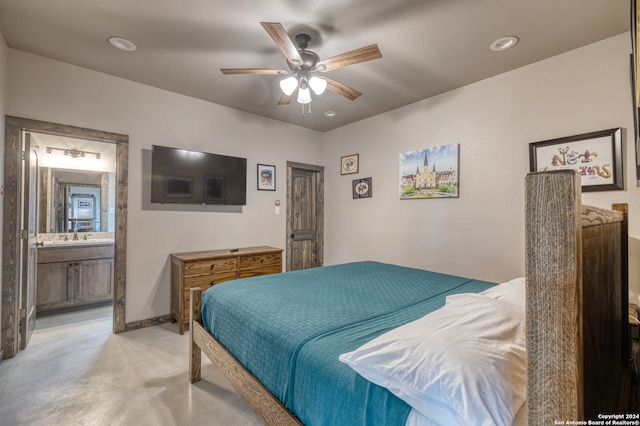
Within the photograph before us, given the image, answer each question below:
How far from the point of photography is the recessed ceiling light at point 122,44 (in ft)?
8.10

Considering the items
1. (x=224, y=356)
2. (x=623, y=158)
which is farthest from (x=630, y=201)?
(x=224, y=356)

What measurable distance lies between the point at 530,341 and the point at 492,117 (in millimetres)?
3272

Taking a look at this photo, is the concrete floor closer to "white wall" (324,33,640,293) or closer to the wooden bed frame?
the wooden bed frame

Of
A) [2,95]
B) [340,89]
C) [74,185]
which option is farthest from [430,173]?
[74,185]

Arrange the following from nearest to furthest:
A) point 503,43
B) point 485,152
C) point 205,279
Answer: point 503,43 < point 485,152 < point 205,279

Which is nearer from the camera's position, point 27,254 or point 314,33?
point 314,33

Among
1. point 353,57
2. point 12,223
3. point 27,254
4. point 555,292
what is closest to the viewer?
point 555,292

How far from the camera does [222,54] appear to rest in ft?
8.80

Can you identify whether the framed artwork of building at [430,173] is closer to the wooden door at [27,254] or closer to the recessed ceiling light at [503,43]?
the recessed ceiling light at [503,43]

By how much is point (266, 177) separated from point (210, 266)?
1.64 metres

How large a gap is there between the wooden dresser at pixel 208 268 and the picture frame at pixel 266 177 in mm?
1045

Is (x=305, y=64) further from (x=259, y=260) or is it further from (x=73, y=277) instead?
(x=73, y=277)

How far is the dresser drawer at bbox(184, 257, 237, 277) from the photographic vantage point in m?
3.19

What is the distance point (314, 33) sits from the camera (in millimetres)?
2373
